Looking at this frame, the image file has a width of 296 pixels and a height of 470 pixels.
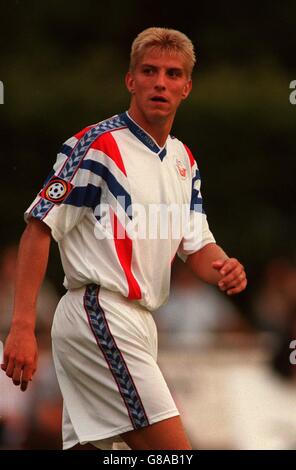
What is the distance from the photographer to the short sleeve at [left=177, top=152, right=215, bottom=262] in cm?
488

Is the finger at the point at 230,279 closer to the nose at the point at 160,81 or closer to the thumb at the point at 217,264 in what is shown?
the thumb at the point at 217,264

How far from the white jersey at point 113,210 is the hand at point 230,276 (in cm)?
22

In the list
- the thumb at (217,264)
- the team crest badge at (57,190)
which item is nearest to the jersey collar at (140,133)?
the team crest badge at (57,190)

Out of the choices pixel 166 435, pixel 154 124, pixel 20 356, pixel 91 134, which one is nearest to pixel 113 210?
pixel 91 134

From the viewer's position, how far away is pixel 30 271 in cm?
445

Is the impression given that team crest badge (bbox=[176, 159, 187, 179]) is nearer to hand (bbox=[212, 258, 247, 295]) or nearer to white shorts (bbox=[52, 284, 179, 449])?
hand (bbox=[212, 258, 247, 295])

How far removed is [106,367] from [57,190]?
24.8 inches

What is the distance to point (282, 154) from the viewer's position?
7.35m

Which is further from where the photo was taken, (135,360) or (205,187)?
(205,187)

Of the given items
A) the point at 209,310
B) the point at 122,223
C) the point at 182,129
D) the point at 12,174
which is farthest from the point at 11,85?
the point at 122,223

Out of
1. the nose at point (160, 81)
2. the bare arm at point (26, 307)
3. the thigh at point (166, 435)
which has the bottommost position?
the thigh at point (166, 435)

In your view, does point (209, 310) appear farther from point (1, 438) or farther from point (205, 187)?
point (1, 438)

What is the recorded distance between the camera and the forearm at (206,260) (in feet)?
16.0

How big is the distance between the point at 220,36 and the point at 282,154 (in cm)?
75
